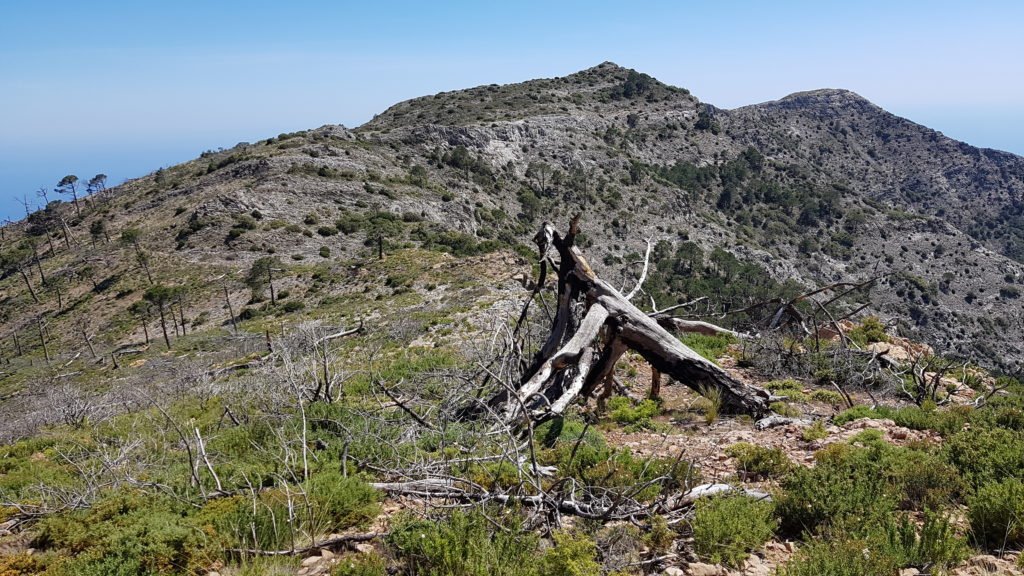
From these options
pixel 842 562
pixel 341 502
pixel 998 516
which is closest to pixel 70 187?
pixel 341 502

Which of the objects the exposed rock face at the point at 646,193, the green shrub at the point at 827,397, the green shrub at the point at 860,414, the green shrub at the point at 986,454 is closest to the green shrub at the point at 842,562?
the green shrub at the point at 986,454

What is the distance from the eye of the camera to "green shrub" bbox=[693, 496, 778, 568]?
12.4 feet

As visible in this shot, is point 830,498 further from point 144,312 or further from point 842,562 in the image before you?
point 144,312

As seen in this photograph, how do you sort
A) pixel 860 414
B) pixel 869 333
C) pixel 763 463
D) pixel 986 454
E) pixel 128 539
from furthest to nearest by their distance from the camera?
pixel 869 333, pixel 860 414, pixel 763 463, pixel 986 454, pixel 128 539

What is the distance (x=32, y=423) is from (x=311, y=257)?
28415 mm

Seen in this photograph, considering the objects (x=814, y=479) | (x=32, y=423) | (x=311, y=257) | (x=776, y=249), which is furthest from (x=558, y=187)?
(x=814, y=479)

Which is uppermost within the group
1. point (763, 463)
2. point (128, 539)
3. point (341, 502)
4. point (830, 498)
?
point (128, 539)

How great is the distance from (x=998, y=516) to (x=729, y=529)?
2.20 m

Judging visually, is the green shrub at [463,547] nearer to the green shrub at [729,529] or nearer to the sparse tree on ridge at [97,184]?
the green shrub at [729,529]

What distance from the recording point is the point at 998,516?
13.2ft

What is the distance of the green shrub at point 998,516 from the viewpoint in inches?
154

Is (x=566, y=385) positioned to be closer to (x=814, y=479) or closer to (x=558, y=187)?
(x=814, y=479)

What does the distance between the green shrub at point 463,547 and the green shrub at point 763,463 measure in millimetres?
2996

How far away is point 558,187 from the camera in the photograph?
7969 centimetres
